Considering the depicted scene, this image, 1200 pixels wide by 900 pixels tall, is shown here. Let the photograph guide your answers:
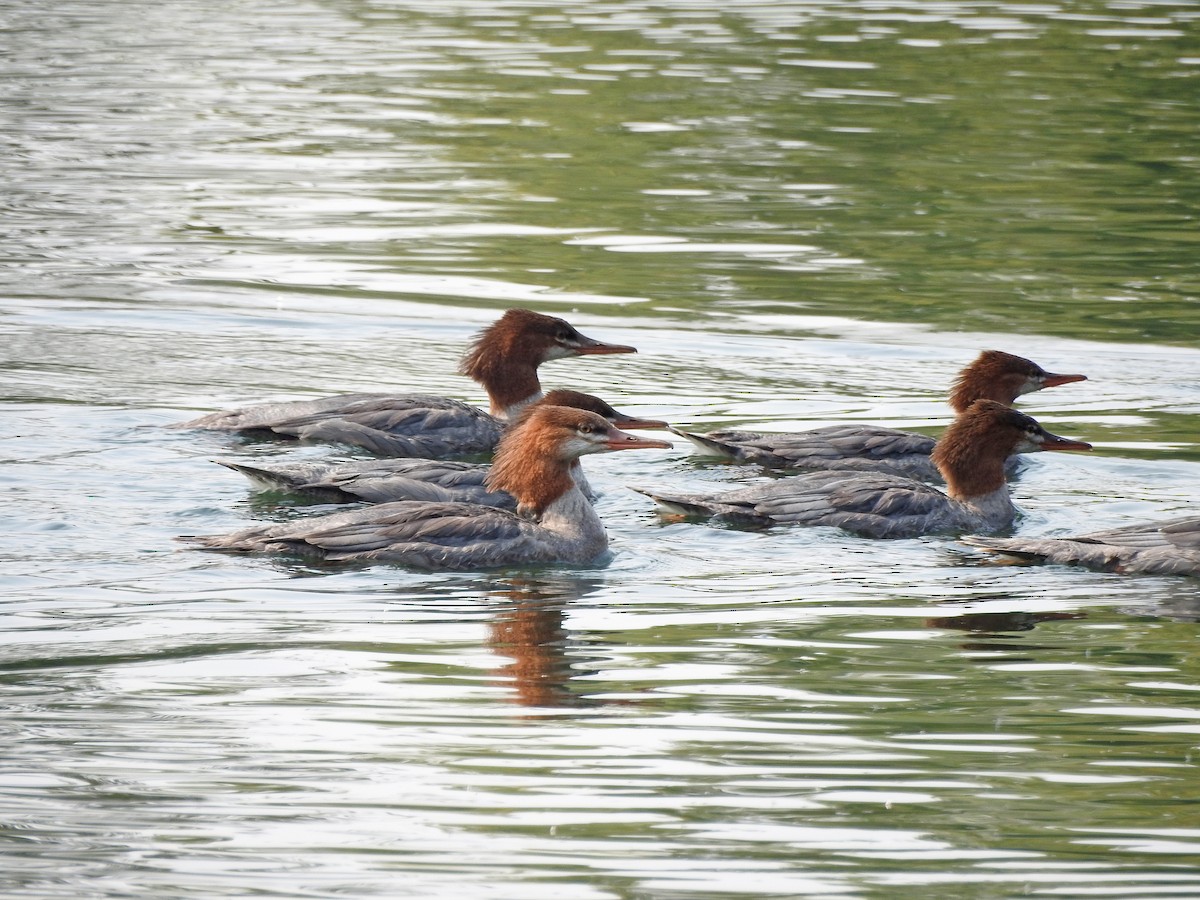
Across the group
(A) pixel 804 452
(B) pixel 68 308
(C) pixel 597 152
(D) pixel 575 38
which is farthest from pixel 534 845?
(D) pixel 575 38

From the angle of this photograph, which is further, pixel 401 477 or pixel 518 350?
pixel 518 350

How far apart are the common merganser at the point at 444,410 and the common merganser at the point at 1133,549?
3.66 m

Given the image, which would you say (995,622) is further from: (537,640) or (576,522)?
(576,522)

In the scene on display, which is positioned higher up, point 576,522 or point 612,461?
point 576,522

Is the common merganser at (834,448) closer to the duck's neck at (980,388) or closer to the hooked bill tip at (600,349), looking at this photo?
the duck's neck at (980,388)

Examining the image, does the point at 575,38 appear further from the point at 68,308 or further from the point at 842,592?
the point at 842,592

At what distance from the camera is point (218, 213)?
20.5 metres

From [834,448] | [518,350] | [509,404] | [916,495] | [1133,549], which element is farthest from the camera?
[509,404]

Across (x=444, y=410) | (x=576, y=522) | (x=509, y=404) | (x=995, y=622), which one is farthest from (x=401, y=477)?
(x=995, y=622)

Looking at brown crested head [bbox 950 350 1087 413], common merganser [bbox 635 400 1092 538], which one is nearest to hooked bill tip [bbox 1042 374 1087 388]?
brown crested head [bbox 950 350 1087 413]

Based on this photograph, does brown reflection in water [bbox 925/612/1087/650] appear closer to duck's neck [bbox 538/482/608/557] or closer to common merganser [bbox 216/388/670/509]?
duck's neck [bbox 538/482/608/557]

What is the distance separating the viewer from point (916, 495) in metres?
11.2

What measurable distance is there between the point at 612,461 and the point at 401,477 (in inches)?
81.4

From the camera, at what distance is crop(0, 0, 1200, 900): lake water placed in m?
6.54
